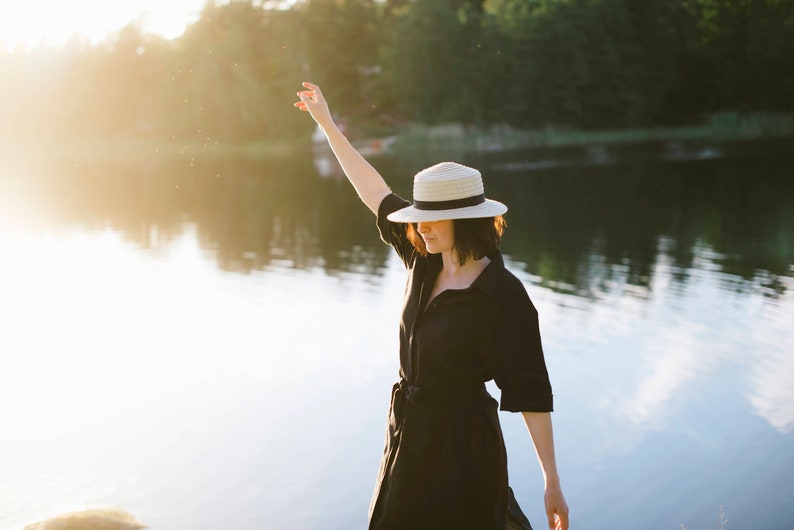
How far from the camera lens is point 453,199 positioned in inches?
102

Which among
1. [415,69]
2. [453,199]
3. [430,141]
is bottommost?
[430,141]

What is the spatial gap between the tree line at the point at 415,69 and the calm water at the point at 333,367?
3083 cm

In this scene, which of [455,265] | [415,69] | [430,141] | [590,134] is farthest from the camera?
[590,134]

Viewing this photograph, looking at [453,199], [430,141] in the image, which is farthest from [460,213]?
[430,141]

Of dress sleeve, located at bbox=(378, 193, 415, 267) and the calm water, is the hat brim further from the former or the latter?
the calm water

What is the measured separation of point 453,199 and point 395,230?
0.47m

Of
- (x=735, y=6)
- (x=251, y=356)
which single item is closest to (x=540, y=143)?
(x=735, y=6)

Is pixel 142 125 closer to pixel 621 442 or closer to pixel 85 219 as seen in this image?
pixel 85 219

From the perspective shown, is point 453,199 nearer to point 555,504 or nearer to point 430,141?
point 555,504

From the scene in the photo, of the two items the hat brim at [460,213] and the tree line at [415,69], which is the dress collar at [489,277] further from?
the tree line at [415,69]

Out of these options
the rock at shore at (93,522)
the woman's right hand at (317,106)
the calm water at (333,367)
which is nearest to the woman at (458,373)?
the woman's right hand at (317,106)

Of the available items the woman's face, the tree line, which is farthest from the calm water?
the tree line

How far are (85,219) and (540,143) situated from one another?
96.0ft

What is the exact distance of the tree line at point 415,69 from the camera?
164ft
